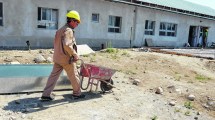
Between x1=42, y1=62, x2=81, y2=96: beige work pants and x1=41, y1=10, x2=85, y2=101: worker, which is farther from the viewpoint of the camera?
x1=42, y1=62, x2=81, y2=96: beige work pants

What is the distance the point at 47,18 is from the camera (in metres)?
15.9

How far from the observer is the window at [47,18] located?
15593 millimetres

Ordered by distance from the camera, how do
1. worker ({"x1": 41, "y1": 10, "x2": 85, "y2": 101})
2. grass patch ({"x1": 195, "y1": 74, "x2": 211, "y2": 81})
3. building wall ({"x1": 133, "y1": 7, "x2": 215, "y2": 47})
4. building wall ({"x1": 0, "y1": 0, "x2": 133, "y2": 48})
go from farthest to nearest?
1. building wall ({"x1": 133, "y1": 7, "x2": 215, "y2": 47})
2. building wall ({"x1": 0, "y1": 0, "x2": 133, "y2": 48})
3. grass patch ({"x1": 195, "y1": 74, "x2": 211, "y2": 81})
4. worker ({"x1": 41, "y1": 10, "x2": 85, "y2": 101})

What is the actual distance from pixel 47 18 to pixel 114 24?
5.88 m

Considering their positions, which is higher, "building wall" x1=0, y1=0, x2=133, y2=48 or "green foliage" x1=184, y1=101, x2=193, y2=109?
"building wall" x1=0, y1=0, x2=133, y2=48

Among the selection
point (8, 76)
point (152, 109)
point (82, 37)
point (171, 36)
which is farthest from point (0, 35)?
point (171, 36)

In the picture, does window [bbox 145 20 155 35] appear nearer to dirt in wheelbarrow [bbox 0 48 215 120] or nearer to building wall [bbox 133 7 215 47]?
building wall [bbox 133 7 215 47]

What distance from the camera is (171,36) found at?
25562 mm

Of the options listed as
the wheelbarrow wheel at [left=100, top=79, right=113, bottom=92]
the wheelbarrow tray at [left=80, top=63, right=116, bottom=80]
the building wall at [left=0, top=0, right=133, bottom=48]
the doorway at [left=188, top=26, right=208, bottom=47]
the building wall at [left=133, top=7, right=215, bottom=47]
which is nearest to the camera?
the wheelbarrow tray at [left=80, top=63, right=116, bottom=80]

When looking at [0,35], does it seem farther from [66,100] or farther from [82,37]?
[66,100]

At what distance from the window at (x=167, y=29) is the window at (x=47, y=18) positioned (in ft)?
37.2

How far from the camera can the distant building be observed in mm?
14570

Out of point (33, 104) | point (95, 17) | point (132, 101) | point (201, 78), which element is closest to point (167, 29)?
point (95, 17)

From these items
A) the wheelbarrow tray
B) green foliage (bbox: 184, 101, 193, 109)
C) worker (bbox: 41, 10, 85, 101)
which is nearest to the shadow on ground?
worker (bbox: 41, 10, 85, 101)
